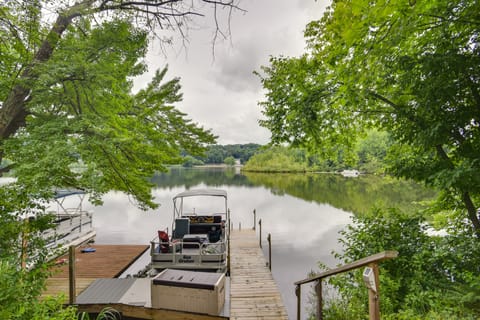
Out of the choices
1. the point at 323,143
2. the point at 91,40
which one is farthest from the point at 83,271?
the point at 323,143

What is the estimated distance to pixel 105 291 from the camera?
718 centimetres

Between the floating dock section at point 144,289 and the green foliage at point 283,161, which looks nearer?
the floating dock section at point 144,289

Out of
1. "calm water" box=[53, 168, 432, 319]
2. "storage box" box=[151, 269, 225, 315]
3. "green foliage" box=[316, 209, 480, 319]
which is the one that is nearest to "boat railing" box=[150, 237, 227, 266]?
"storage box" box=[151, 269, 225, 315]

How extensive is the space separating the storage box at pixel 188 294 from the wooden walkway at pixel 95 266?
9.24ft

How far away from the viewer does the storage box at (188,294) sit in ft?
18.1

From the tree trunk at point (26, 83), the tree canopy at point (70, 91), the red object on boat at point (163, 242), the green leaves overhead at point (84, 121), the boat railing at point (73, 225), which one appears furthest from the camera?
the boat railing at point (73, 225)

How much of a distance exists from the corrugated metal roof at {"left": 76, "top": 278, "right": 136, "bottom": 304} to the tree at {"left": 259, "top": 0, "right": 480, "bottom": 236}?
623 cm

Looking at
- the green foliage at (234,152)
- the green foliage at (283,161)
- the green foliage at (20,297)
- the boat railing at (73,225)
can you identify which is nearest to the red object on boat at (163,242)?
the green foliage at (20,297)

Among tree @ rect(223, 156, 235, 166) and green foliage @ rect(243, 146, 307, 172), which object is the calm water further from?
tree @ rect(223, 156, 235, 166)

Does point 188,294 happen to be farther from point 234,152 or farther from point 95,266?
point 234,152

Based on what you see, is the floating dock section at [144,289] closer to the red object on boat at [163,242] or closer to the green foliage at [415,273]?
the red object on boat at [163,242]

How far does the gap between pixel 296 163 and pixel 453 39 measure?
7020cm

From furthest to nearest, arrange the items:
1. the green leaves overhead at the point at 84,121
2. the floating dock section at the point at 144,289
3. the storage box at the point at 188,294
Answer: the floating dock section at the point at 144,289 < the storage box at the point at 188,294 < the green leaves overhead at the point at 84,121

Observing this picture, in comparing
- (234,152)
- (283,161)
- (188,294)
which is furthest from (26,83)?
(234,152)
